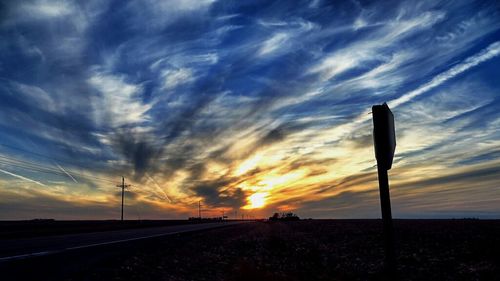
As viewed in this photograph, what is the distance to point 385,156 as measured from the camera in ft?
15.7

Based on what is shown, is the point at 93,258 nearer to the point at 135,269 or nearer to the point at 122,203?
the point at 135,269

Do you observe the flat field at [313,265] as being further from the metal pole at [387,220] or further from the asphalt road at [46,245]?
the metal pole at [387,220]

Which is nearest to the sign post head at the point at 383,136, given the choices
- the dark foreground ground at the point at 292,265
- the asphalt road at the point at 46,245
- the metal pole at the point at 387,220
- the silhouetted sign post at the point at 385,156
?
the silhouetted sign post at the point at 385,156

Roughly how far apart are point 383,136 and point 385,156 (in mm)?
246

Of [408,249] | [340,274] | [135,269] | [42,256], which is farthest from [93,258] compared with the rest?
[408,249]

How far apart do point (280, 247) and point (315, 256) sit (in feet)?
16.1

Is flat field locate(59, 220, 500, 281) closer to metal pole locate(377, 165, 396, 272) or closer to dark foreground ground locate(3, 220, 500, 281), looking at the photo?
dark foreground ground locate(3, 220, 500, 281)

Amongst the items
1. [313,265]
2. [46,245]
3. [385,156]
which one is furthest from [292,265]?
[46,245]

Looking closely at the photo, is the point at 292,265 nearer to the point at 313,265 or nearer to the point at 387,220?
the point at 313,265

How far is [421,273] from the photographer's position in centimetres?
1369

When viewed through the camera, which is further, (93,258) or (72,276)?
(93,258)

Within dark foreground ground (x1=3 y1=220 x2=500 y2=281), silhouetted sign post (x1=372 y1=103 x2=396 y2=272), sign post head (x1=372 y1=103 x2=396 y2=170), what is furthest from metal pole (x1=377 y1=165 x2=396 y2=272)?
dark foreground ground (x1=3 y1=220 x2=500 y2=281)

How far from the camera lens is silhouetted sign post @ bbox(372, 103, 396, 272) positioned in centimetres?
469

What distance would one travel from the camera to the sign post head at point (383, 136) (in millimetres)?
4773
